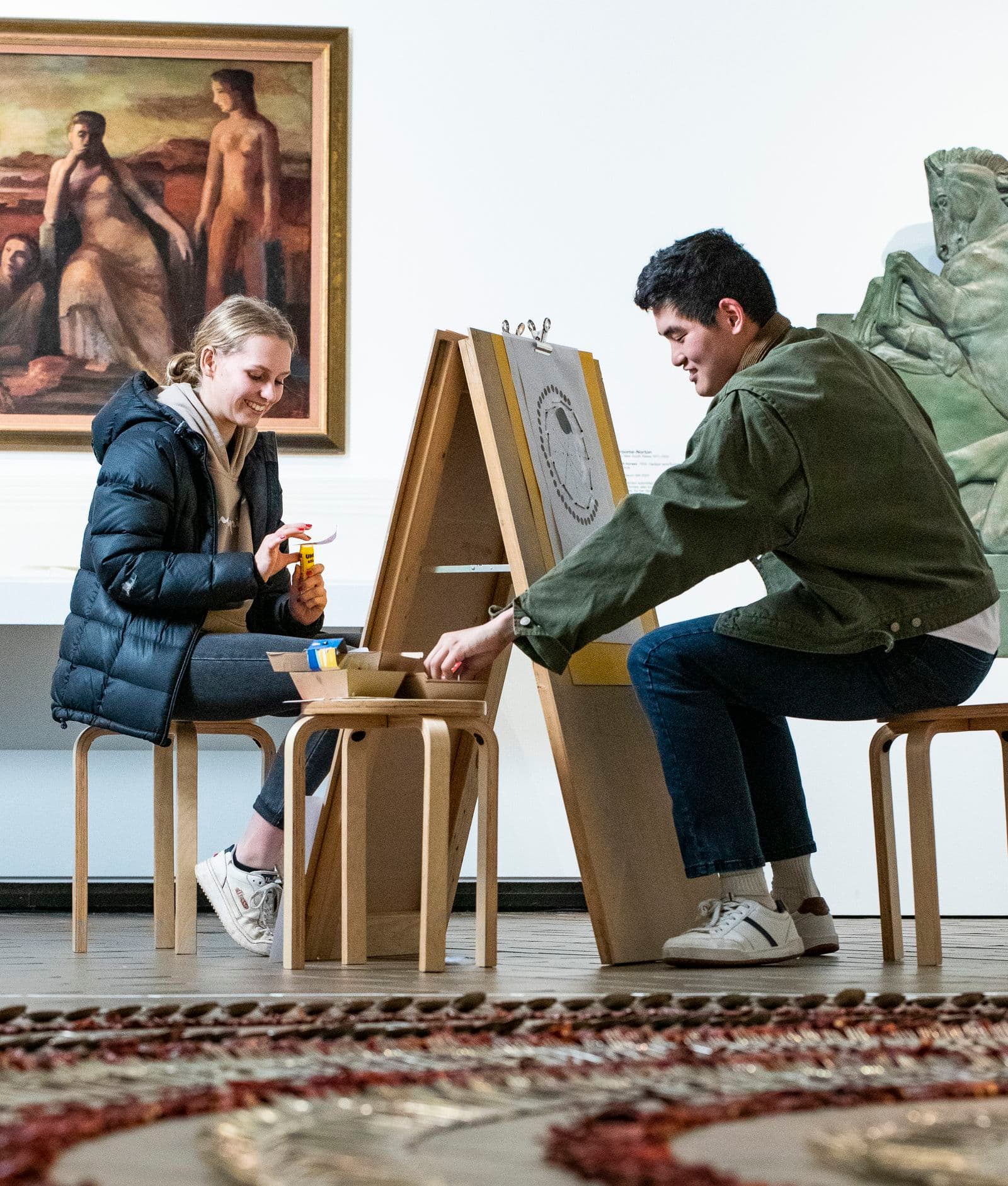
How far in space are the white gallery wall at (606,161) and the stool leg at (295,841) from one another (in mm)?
2412

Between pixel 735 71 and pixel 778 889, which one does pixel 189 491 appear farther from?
pixel 735 71

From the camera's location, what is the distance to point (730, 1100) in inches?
49.6

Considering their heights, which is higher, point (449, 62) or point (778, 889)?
point (449, 62)

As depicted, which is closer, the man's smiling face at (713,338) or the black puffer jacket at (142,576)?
the man's smiling face at (713,338)

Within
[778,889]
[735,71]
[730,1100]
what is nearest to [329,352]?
[735,71]

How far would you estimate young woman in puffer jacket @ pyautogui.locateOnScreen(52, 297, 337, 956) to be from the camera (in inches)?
129

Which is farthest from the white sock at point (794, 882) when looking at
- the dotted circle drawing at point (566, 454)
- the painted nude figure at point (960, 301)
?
the painted nude figure at point (960, 301)

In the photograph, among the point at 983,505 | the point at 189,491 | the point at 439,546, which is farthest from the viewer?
the point at 983,505

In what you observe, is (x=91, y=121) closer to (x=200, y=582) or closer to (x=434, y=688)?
(x=200, y=582)

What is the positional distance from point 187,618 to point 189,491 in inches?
11.1

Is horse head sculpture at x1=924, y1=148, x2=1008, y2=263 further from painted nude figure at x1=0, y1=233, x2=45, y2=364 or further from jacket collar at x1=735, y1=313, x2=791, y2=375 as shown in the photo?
painted nude figure at x1=0, y1=233, x2=45, y2=364

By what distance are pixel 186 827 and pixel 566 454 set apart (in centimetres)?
119

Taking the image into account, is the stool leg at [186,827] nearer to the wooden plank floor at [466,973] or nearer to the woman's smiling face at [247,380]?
the wooden plank floor at [466,973]

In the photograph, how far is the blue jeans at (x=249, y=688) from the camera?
326 cm
